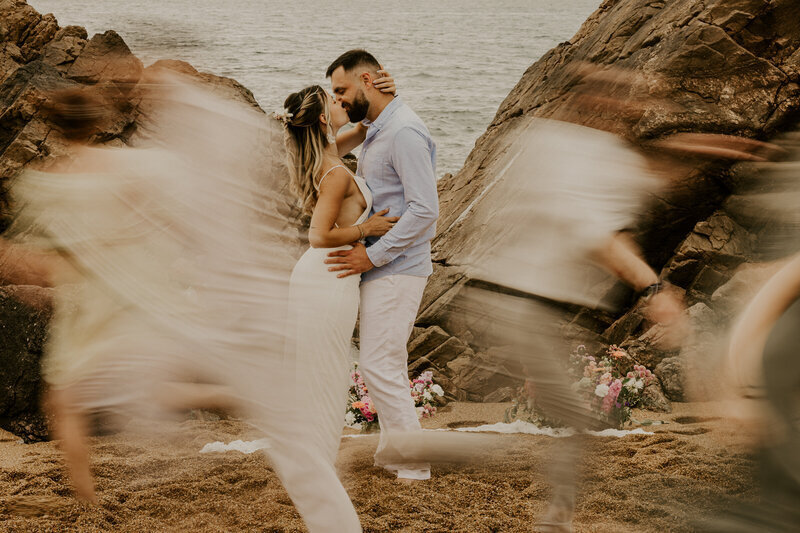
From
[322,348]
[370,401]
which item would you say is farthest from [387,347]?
[370,401]

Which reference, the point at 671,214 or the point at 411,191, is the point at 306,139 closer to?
the point at 411,191

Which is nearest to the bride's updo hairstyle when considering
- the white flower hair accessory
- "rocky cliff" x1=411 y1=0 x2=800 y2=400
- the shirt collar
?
the white flower hair accessory

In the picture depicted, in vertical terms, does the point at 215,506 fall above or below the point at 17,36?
below

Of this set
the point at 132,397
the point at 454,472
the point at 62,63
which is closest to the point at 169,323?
the point at 132,397

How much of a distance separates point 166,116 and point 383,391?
1.95m

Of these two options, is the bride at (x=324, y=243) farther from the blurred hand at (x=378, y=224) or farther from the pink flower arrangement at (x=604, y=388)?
the pink flower arrangement at (x=604, y=388)

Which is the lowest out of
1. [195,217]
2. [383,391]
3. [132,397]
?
[383,391]

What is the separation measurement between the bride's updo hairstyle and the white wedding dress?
2.08 feet

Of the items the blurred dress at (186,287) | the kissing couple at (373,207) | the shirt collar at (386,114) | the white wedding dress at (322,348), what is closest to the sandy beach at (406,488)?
the kissing couple at (373,207)

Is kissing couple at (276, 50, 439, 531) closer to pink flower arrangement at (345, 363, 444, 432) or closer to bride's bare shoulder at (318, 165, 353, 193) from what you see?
bride's bare shoulder at (318, 165, 353, 193)

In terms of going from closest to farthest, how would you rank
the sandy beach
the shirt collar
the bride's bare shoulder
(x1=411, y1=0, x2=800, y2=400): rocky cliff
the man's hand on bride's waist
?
the man's hand on bride's waist → the bride's bare shoulder → the sandy beach → the shirt collar → (x1=411, y1=0, x2=800, y2=400): rocky cliff

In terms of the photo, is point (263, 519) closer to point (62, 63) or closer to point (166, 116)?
point (166, 116)

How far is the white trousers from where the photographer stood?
13.3ft

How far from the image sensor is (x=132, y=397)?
9.30 ft
